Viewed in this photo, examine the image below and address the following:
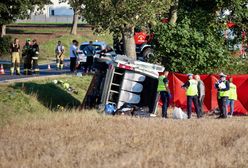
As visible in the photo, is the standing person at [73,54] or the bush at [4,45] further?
the bush at [4,45]

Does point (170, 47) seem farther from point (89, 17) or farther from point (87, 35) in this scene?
point (87, 35)

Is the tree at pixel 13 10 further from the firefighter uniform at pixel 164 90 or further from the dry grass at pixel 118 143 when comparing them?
the dry grass at pixel 118 143

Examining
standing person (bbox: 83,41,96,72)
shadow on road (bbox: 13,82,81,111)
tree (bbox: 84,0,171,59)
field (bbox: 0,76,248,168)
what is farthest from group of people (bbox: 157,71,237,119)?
standing person (bbox: 83,41,96,72)

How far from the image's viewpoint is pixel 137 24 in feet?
95.2

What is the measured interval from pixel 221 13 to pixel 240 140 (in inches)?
775

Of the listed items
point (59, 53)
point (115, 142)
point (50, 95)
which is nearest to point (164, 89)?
point (50, 95)

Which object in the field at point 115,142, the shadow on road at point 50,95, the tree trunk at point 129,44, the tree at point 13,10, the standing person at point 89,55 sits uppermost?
the tree at point 13,10

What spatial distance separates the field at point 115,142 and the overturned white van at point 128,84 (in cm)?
243

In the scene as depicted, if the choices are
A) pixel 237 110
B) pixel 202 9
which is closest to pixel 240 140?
pixel 237 110

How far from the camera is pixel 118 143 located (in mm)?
14227

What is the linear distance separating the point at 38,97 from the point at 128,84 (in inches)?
181

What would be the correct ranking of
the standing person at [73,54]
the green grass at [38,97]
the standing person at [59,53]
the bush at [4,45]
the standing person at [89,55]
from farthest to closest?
the bush at [4,45]
the standing person at [59,53]
the standing person at [73,54]
the standing person at [89,55]
the green grass at [38,97]

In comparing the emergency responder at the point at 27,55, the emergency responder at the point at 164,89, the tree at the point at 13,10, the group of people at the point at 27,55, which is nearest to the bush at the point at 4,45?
the tree at the point at 13,10

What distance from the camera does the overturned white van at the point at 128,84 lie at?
22016 mm
